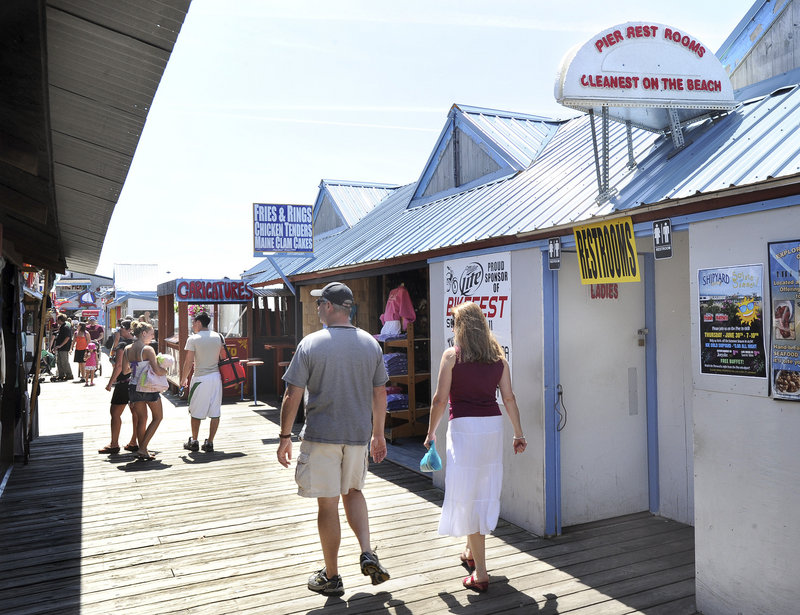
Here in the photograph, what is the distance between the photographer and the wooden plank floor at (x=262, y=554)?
4215 mm

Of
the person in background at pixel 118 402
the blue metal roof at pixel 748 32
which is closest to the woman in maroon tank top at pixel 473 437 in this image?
the blue metal roof at pixel 748 32

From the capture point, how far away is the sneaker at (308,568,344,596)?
427 centimetres

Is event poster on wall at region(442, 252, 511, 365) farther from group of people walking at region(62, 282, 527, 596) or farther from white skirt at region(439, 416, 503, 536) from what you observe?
white skirt at region(439, 416, 503, 536)

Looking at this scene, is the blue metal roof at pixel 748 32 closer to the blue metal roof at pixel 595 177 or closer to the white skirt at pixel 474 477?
the blue metal roof at pixel 595 177

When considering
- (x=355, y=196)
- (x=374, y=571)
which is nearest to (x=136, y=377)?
(x=374, y=571)

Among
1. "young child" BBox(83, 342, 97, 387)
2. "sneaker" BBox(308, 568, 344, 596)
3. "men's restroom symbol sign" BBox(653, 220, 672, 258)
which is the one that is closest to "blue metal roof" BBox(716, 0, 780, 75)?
"men's restroom symbol sign" BBox(653, 220, 672, 258)

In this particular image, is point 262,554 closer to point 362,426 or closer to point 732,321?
point 362,426

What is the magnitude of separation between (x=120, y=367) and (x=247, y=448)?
220cm

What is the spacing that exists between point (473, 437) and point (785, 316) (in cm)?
208

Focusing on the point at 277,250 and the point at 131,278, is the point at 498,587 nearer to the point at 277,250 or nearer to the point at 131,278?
the point at 277,250

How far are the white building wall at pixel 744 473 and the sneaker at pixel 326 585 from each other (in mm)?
2427

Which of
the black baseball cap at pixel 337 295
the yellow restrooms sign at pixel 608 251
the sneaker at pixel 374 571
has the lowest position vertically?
the sneaker at pixel 374 571

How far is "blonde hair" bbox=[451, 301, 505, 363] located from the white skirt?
17.1 inches

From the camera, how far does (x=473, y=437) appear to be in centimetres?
430
